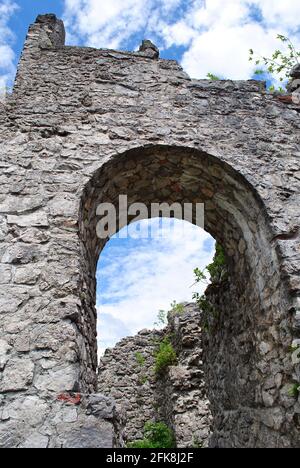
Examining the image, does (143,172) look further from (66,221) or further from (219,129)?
(66,221)

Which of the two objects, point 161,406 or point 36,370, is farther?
point 161,406

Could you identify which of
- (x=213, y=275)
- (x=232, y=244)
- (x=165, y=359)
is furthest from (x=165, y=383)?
(x=232, y=244)

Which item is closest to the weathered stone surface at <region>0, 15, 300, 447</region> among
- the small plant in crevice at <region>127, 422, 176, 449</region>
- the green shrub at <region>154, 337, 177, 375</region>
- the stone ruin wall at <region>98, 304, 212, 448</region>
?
the stone ruin wall at <region>98, 304, 212, 448</region>

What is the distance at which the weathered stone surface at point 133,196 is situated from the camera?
2939 mm

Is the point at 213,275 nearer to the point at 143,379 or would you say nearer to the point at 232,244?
the point at 232,244

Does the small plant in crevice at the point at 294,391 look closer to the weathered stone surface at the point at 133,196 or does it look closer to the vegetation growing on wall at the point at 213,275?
the weathered stone surface at the point at 133,196

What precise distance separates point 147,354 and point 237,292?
6165mm

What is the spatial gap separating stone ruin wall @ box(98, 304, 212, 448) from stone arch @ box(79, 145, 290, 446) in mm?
2416

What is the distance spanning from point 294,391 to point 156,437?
6.09m

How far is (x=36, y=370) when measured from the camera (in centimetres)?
268

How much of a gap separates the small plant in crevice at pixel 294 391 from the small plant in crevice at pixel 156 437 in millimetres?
5224

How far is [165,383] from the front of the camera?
8852 millimetres

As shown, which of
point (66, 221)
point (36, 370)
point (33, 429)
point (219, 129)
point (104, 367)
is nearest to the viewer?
point (33, 429)
